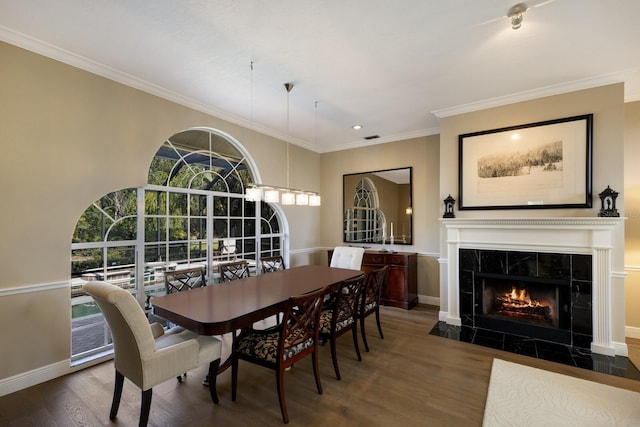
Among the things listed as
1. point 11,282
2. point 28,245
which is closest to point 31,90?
point 28,245

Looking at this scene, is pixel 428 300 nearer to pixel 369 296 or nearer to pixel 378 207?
pixel 378 207

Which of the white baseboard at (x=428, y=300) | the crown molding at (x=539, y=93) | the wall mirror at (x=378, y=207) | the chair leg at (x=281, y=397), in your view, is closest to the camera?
the chair leg at (x=281, y=397)

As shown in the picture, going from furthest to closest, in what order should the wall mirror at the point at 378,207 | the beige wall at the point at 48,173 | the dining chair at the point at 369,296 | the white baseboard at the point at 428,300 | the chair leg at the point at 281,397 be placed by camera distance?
the wall mirror at the point at 378,207 < the white baseboard at the point at 428,300 < the dining chair at the point at 369,296 < the beige wall at the point at 48,173 < the chair leg at the point at 281,397

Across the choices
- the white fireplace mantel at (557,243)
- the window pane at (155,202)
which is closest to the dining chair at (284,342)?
the window pane at (155,202)

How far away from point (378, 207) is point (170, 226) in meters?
3.42

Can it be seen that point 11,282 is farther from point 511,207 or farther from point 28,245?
point 511,207

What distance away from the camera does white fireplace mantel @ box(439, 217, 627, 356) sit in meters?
3.02

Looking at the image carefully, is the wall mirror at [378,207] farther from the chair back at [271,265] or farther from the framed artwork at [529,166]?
the chair back at [271,265]

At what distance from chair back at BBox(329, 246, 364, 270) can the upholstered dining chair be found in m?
2.40

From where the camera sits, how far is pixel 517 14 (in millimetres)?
2088

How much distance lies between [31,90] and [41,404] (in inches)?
100

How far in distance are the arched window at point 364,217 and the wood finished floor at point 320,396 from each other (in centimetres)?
252

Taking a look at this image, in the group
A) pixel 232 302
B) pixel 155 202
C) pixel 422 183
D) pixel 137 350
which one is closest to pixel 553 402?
pixel 232 302

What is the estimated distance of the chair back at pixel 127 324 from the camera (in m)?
1.74
